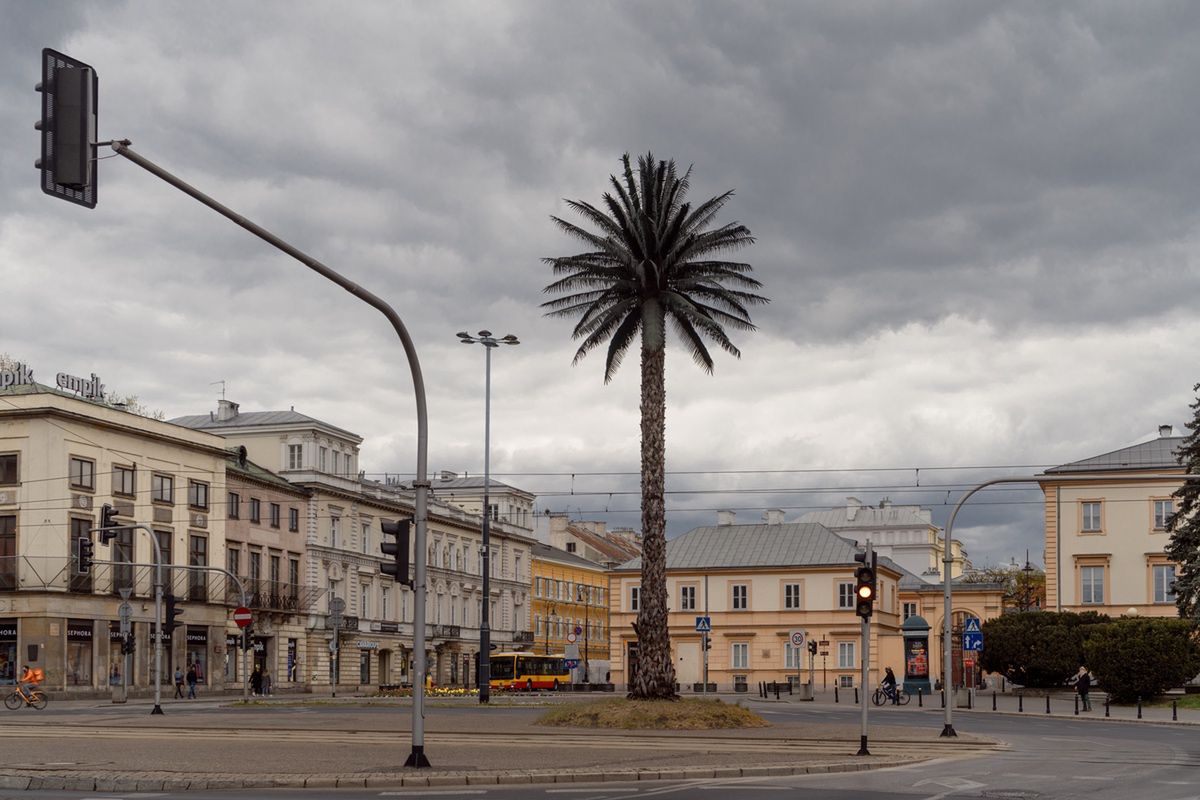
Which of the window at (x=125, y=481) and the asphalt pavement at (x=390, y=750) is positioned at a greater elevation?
the window at (x=125, y=481)

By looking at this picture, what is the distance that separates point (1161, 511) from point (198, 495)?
53079mm

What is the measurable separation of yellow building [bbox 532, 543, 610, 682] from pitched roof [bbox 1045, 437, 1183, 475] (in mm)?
46077

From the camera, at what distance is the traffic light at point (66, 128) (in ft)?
46.4

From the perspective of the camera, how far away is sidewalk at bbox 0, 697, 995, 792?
20.8 meters

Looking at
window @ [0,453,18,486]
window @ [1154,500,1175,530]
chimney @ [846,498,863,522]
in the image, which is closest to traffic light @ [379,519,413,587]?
window @ [0,453,18,486]

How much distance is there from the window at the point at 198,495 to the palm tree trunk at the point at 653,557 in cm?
4371

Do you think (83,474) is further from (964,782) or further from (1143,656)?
(964,782)

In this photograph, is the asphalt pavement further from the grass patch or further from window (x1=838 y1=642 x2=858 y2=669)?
window (x1=838 y1=642 x2=858 y2=669)

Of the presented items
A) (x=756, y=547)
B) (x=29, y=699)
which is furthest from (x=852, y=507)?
(x=29, y=699)

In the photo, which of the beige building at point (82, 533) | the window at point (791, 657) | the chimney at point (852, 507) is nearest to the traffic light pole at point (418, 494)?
the beige building at point (82, 533)

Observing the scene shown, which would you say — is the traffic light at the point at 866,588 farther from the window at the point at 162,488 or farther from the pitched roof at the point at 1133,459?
the pitched roof at the point at 1133,459

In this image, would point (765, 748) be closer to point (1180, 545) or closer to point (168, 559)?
point (1180, 545)

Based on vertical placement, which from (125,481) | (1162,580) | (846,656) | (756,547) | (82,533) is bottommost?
(846,656)

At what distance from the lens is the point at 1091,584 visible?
8481cm
